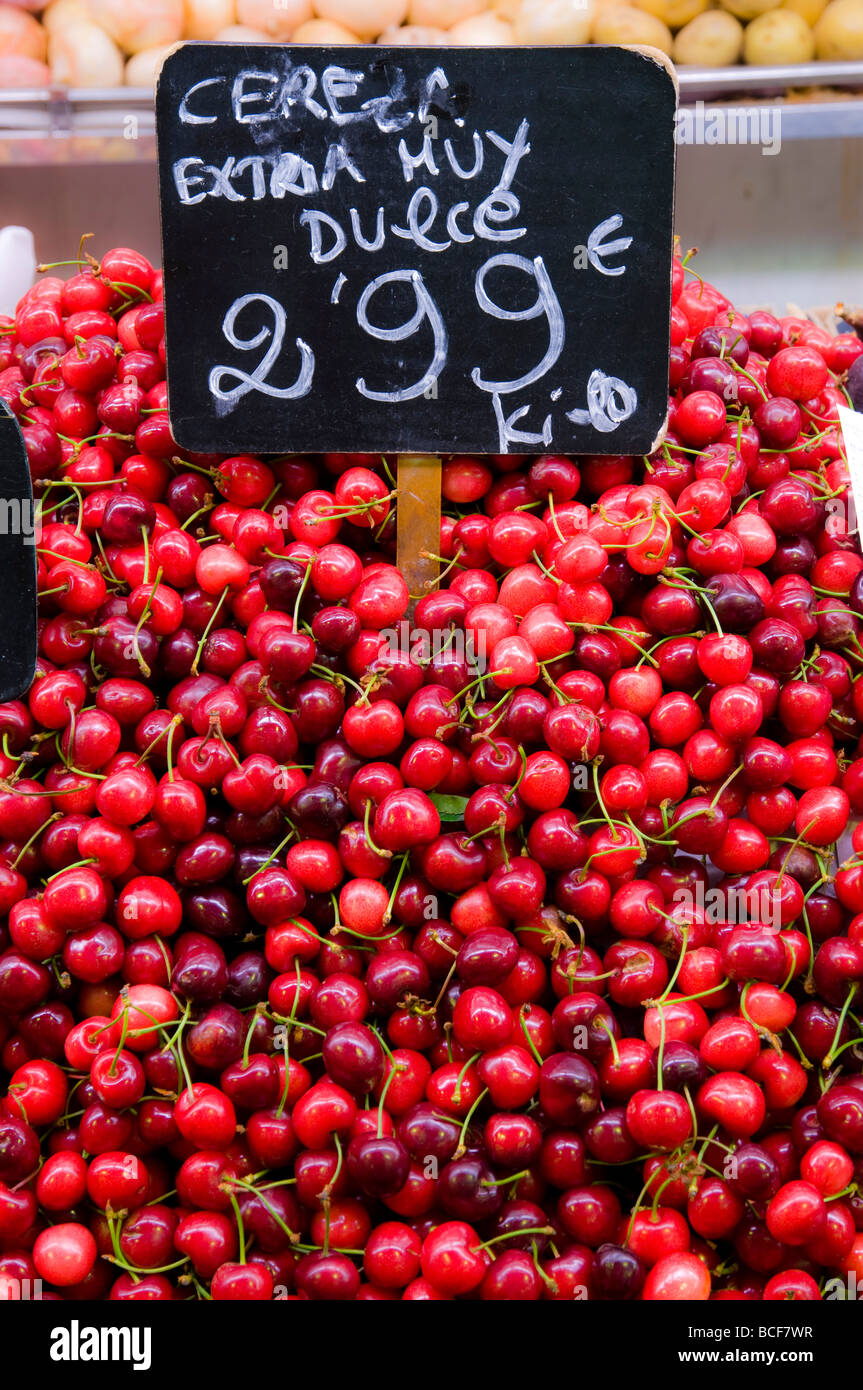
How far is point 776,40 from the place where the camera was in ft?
7.02

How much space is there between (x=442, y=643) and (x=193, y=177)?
622 mm

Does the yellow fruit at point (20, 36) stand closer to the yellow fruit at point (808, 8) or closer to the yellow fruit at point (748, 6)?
the yellow fruit at point (748, 6)

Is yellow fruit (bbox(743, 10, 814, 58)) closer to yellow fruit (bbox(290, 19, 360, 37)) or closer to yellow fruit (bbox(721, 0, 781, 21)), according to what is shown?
yellow fruit (bbox(721, 0, 781, 21))

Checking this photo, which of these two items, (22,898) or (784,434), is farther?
(784,434)

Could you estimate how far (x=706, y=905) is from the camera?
1.22 m

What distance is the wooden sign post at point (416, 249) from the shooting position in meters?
1.26

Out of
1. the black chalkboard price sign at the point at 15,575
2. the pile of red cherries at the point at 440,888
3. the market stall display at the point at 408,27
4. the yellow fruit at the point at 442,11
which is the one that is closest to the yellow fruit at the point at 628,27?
the market stall display at the point at 408,27

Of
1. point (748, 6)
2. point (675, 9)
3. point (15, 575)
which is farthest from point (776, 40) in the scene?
point (15, 575)

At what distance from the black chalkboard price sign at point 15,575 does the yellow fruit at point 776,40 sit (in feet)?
5.65

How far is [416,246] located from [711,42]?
1.26m
